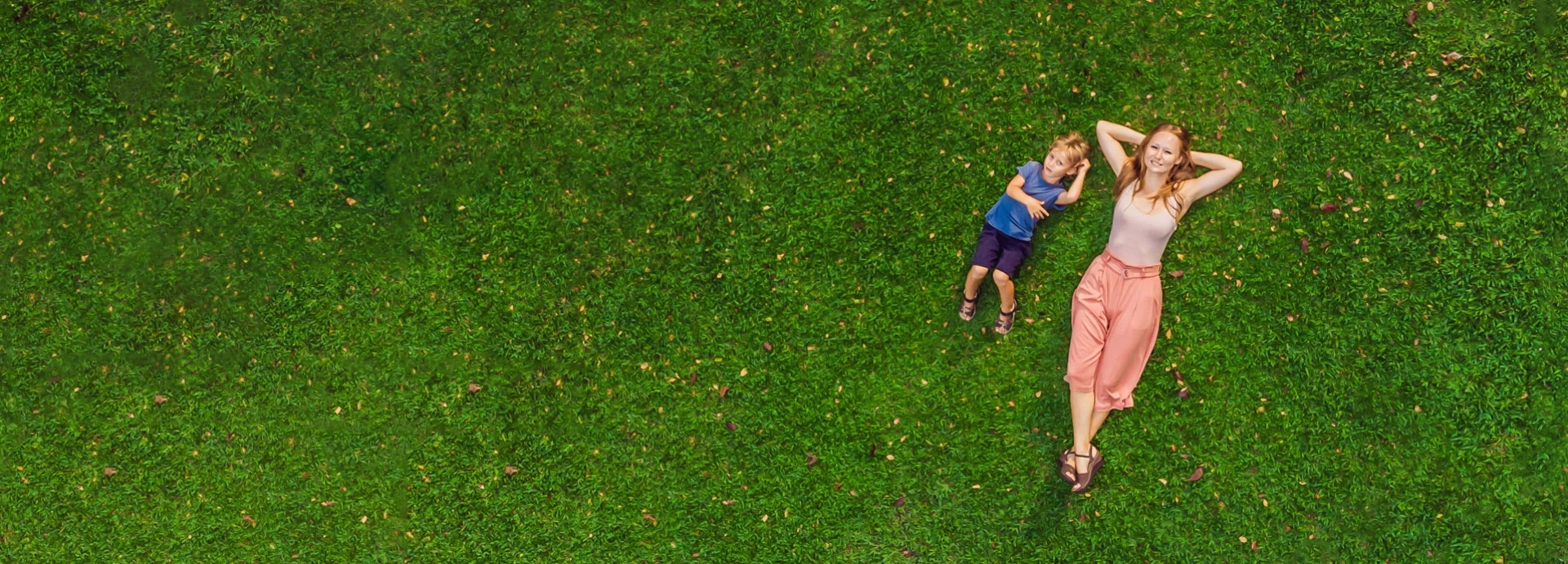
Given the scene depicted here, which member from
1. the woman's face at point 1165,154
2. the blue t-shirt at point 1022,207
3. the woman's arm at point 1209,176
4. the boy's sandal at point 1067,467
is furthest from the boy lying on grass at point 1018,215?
the boy's sandal at point 1067,467

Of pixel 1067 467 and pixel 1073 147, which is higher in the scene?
pixel 1073 147

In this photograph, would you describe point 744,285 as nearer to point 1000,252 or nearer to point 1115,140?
point 1000,252

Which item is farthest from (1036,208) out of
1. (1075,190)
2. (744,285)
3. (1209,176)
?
(744,285)

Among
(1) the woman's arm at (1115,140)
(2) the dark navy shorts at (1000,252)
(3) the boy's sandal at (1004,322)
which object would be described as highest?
(1) the woman's arm at (1115,140)

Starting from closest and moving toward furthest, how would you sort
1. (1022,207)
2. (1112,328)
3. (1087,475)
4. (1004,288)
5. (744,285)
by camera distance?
(1112,328) < (1022,207) < (1004,288) < (1087,475) < (744,285)

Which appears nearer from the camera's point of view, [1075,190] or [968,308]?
[1075,190]

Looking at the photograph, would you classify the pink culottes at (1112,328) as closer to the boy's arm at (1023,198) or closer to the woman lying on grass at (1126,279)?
the woman lying on grass at (1126,279)
